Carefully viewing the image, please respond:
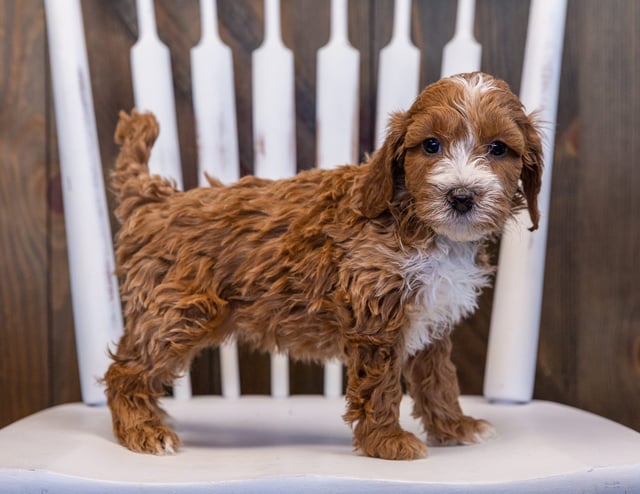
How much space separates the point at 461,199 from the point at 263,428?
45 cm

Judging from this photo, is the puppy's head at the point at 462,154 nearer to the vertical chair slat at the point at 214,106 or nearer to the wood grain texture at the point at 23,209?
the vertical chair slat at the point at 214,106

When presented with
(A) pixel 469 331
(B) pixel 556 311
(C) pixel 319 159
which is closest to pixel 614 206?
(B) pixel 556 311

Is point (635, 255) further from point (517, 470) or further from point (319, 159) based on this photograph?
point (517, 470)

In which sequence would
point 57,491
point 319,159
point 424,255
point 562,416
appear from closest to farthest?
point 57,491 → point 424,255 → point 562,416 → point 319,159

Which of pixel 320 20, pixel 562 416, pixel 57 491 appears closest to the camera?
pixel 57 491

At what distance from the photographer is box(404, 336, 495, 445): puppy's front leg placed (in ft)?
3.24

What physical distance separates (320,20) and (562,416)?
775 mm

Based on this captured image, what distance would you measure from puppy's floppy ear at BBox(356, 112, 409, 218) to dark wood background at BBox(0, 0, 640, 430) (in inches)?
18.4

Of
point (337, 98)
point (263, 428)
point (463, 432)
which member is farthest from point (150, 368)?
point (337, 98)

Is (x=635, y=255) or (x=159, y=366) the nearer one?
(x=159, y=366)

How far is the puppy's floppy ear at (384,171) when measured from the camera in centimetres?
89

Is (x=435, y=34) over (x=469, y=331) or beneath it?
over

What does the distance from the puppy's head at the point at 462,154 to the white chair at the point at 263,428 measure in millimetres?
258

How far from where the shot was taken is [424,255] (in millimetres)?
884
